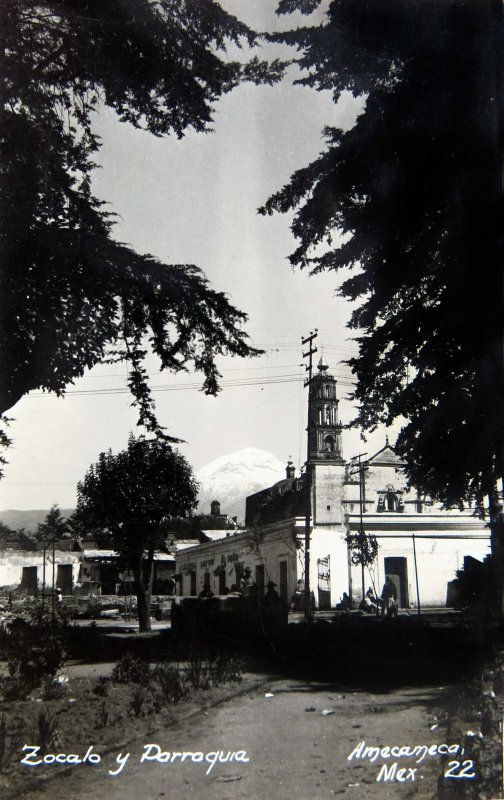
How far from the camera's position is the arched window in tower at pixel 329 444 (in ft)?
116

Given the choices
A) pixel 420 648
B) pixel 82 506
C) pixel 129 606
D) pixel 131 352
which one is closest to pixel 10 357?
pixel 131 352

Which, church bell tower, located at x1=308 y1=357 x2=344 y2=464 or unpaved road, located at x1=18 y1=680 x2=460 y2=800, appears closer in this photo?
unpaved road, located at x1=18 y1=680 x2=460 y2=800

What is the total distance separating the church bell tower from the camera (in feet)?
115

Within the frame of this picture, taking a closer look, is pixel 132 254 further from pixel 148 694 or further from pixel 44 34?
pixel 148 694

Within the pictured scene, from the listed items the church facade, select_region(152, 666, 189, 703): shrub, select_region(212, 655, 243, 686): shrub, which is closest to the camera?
select_region(152, 666, 189, 703): shrub

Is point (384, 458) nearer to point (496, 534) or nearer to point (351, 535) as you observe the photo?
point (351, 535)

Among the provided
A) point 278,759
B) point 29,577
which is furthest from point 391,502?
point 278,759

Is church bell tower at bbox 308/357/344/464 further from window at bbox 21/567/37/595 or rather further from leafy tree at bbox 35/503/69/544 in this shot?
window at bbox 21/567/37/595

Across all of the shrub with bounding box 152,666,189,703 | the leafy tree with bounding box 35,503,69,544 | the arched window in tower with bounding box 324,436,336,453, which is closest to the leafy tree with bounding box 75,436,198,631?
the leafy tree with bounding box 35,503,69,544

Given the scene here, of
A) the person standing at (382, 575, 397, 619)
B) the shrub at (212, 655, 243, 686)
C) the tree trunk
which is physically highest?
the tree trunk

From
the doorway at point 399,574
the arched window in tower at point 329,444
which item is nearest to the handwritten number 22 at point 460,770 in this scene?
the doorway at point 399,574

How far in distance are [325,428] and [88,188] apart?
94.0 ft

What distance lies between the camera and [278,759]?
17.9 feet

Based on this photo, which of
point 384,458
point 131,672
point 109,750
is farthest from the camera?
point 384,458
